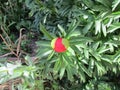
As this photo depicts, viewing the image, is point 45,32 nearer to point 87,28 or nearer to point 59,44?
point 59,44

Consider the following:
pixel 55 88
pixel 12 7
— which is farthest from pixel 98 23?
pixel 12 7

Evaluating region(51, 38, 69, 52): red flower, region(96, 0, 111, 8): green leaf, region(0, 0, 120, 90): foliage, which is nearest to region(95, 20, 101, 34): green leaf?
region(0, 0, 120, 90): foliage

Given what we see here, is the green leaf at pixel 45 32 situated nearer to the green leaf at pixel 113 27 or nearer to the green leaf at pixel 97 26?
the green leaf at pixel 97 26

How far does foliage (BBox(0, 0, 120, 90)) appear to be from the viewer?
2.61 m

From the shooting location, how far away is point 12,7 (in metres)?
4.31

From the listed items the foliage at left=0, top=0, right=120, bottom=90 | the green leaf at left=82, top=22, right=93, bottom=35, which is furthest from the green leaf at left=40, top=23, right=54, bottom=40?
the green leaf at left=82, top=22, right=93, bottom=35

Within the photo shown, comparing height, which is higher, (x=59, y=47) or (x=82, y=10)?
(x=82, y=10)

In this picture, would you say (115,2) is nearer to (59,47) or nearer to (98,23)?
(98,23)

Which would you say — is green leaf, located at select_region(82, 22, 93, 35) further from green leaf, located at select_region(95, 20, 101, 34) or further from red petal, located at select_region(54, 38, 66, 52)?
red petal, located at select_region(54, 38, 66, 52)

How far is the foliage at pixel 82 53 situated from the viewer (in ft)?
8.55

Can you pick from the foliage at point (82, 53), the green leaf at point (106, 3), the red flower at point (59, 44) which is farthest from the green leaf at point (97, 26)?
the red flower at point (59, 44)

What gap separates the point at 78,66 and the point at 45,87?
0.64 meters

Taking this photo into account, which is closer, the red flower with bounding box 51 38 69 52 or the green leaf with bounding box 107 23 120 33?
the red flower with bounding box 51 38 69 52

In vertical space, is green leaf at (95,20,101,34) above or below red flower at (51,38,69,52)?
above
